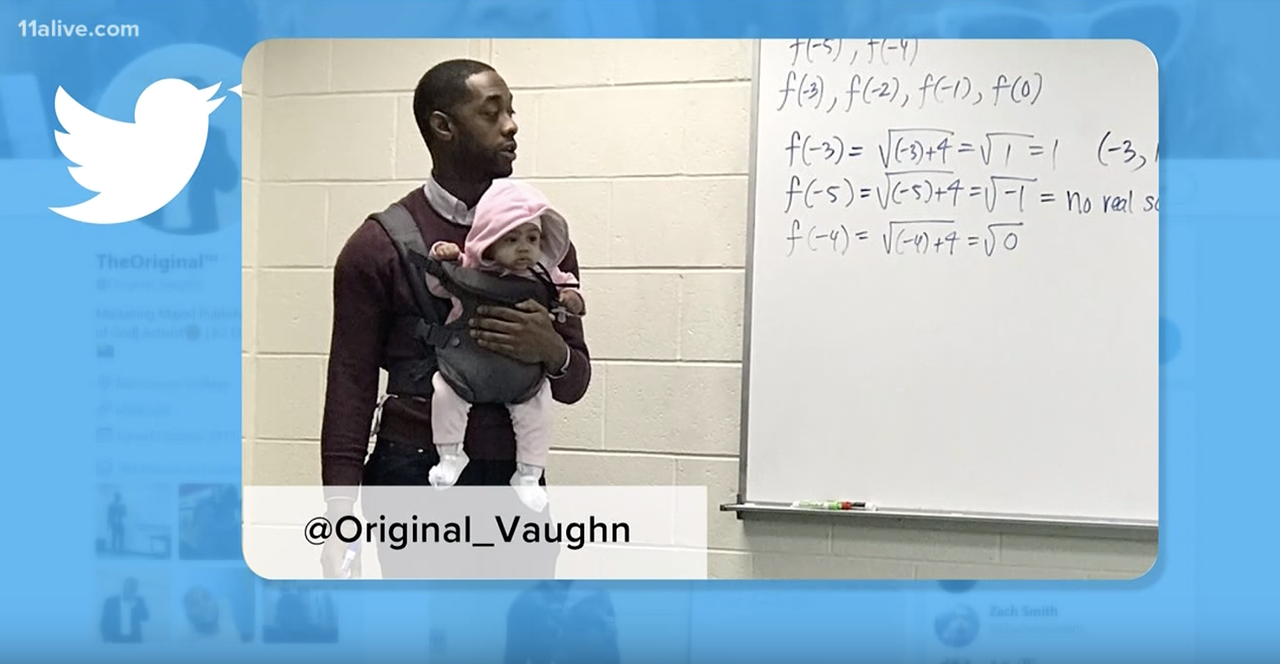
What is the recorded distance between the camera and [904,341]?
4.78 feet

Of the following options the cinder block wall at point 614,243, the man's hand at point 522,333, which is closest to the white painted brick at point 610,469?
the cinder block wall at point 614,243

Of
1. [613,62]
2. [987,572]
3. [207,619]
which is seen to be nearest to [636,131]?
[613,62]

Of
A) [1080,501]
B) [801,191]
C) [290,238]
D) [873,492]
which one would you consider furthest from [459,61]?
[1080,501]

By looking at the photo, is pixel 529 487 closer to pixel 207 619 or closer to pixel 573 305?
pixel 573 305

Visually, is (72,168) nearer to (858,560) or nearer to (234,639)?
(234,639)

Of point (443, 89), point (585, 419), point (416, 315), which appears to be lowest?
point (585, 419)

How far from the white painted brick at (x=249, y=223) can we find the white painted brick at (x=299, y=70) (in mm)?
108

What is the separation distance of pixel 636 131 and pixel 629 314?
7.8 inches

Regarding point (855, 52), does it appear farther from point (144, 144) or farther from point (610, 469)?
point (144, 144)

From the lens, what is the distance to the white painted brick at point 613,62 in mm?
1444

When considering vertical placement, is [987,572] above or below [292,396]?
below

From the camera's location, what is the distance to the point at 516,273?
1436 mm

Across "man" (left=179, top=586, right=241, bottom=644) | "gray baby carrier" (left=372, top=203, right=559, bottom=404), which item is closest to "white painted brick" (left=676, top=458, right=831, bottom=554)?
"gray baby carrier" (left=372, top=203, right=559, bottom=404)

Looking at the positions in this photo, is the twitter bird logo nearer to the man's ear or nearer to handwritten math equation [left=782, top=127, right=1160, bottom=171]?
the man's ear
